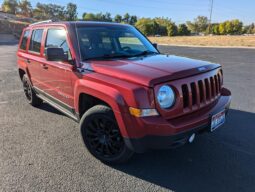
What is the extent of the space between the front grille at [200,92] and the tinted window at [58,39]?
5.80 feet

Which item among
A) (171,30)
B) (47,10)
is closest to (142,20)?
(171,30)

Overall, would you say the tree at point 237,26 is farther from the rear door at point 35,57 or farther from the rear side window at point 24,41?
the rear door at point 35,57

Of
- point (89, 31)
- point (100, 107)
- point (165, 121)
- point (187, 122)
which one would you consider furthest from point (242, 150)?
point (89, 31)

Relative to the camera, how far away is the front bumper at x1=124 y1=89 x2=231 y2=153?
9.33 feet

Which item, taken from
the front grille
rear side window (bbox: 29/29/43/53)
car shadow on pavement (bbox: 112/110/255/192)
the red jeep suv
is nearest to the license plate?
the red jeep suv

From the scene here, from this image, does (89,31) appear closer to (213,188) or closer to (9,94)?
(213,188)

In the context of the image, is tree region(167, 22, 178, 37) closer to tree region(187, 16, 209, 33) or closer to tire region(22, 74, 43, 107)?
tree region(187, 16, 209, 33)

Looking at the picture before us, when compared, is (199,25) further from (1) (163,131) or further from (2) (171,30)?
(1) (163,131)

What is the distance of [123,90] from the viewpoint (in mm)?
2949

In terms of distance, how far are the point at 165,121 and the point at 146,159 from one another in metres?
1.01

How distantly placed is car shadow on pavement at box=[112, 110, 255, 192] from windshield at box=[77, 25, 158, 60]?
1.58m

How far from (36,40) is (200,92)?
Answer: 341 centimetres

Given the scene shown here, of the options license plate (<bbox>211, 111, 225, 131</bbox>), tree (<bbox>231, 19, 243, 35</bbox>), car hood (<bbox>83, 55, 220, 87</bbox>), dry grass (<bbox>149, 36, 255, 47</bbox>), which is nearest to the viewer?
car hood (<bbox>83, 55, 220, 87</bbox>)

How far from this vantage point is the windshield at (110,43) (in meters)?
3.90
